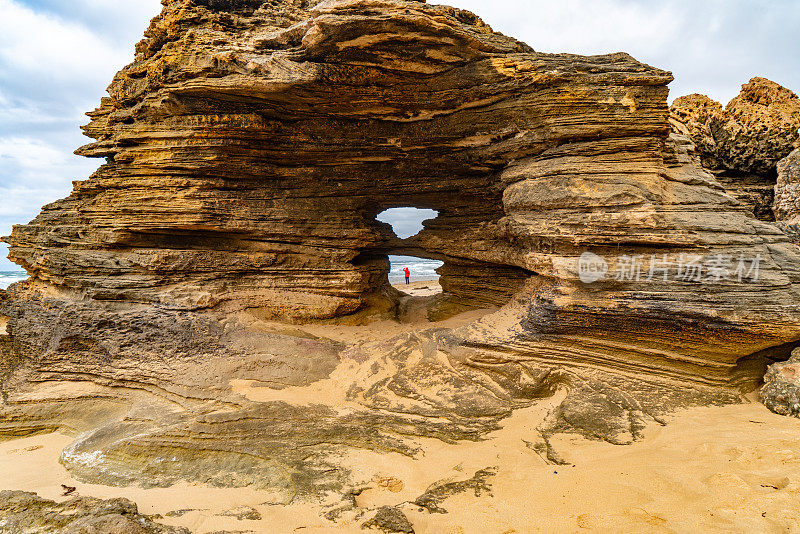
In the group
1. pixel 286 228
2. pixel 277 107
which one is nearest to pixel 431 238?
pixel 286 228

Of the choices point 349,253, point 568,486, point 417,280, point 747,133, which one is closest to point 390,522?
point 568,486

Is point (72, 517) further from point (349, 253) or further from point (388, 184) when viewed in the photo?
point (388, 184)

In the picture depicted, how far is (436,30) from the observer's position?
6008mm

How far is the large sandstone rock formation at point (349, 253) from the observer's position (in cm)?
521

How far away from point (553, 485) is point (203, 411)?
4.81 m

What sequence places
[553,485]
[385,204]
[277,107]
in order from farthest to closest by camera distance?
[385,204] → [277,107] → [553,485]

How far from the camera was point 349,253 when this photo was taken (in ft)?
27.4

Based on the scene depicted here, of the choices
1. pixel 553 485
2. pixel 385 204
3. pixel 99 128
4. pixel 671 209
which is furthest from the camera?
pixel 385 204

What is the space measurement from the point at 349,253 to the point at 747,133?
32.2ft

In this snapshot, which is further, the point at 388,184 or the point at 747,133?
the point at 747,133

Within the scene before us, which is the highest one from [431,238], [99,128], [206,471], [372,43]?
[372,43]

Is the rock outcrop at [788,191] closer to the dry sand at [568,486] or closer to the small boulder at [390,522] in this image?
the dry sand at [568,486]

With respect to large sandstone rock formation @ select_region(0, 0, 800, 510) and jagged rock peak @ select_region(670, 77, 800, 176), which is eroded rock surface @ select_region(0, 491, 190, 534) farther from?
jagged rock peak @ select_region(670, 77, 800, 176)

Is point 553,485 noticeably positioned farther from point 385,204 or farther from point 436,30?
point 385,204
